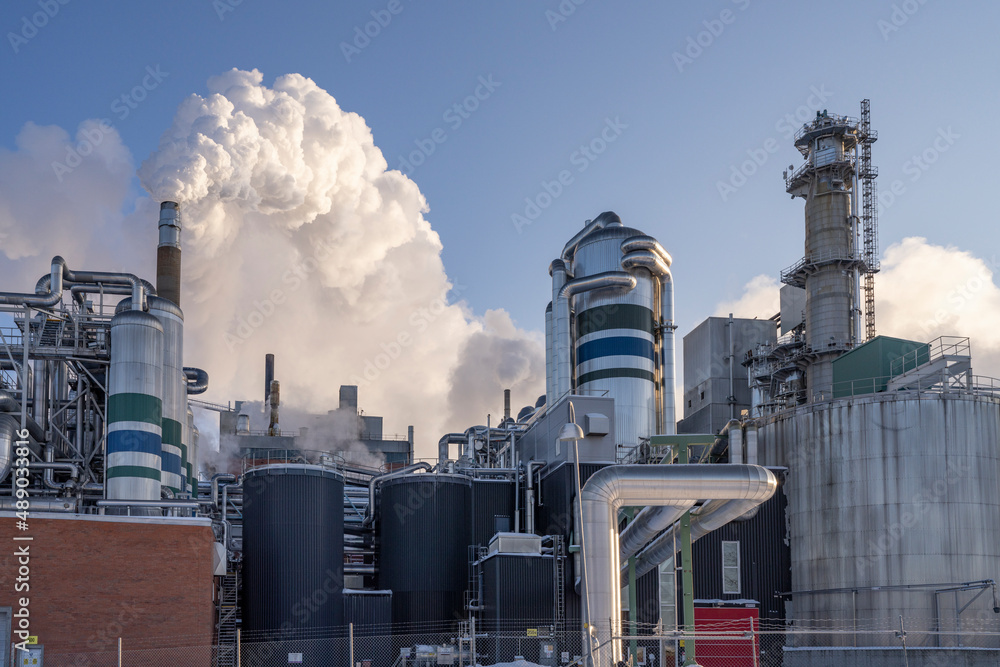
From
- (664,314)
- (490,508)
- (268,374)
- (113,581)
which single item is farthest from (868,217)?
(268,374)

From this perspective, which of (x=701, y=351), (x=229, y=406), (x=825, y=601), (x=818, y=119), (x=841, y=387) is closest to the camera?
(x=825, y=601)

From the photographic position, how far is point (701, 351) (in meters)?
67.9

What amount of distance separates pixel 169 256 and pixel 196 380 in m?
10.7

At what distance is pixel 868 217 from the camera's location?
190ft

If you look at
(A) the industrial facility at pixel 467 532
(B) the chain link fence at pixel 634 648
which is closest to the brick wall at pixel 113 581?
(A) the industrial facility at pixel 467 532

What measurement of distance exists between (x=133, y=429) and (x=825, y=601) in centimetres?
2625

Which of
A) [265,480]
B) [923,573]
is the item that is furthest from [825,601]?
[265,480]

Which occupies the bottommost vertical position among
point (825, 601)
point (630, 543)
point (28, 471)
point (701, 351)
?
point (825, 601)

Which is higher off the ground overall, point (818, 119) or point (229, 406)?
point (818, 119)

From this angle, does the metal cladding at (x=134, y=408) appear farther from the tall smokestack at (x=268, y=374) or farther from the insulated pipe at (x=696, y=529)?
the tall smokestack at (x=268, y=374)

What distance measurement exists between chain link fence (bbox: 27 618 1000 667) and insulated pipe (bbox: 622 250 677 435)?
40.9 feet

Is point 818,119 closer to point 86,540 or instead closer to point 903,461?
point 903,461

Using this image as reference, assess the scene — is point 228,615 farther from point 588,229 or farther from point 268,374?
point 268,374

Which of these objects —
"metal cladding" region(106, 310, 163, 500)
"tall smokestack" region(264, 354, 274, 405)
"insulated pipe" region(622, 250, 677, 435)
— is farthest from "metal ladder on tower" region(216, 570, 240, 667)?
"tall smokestack" region(264, 354, 274, 405)
